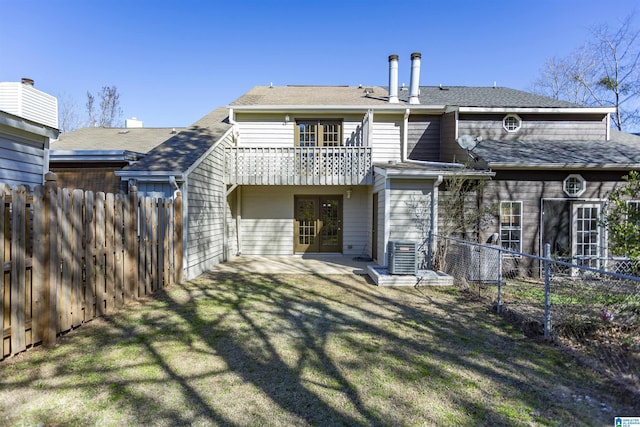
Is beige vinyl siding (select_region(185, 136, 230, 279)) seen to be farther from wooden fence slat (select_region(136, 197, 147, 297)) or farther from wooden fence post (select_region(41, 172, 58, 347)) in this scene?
wooden fence post (select_region(41, 172, 58, 347))

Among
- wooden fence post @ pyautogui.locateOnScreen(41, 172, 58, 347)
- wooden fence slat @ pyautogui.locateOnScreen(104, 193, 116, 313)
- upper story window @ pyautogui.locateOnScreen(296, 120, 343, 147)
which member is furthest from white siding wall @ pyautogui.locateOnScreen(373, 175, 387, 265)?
wooden fence post @ pyautogui.locateOnScreen(41, 172, 58, 347)

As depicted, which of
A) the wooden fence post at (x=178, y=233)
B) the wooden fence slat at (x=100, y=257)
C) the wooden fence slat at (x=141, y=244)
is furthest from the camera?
the wooden fence post at (x=178, y=233)

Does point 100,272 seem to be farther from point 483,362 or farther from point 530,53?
point 530,53

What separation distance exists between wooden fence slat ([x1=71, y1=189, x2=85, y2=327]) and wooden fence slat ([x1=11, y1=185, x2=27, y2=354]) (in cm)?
70

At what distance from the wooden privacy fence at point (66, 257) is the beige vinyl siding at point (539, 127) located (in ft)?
31.2

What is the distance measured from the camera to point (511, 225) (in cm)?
876

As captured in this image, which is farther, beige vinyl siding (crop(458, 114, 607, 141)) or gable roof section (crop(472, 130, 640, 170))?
beige vinyl siding (crop(458, 114, 607, 141))

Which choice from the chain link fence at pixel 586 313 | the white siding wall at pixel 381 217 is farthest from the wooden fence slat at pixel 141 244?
the chain link fence at pixel 586 313

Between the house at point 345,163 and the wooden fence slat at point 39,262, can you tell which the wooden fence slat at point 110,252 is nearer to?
the wooden fence slat at point 39,262

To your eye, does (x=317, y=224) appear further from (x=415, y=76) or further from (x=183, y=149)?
(x=415, y=76)

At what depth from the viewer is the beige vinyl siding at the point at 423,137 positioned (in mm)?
11086

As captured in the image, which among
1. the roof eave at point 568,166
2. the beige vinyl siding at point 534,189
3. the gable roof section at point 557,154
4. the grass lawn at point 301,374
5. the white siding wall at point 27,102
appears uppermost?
the white siding wall at point 27,102

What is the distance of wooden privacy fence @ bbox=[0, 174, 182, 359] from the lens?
3.44 meters

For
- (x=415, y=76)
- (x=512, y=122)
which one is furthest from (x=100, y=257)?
(x=512, y=122)
